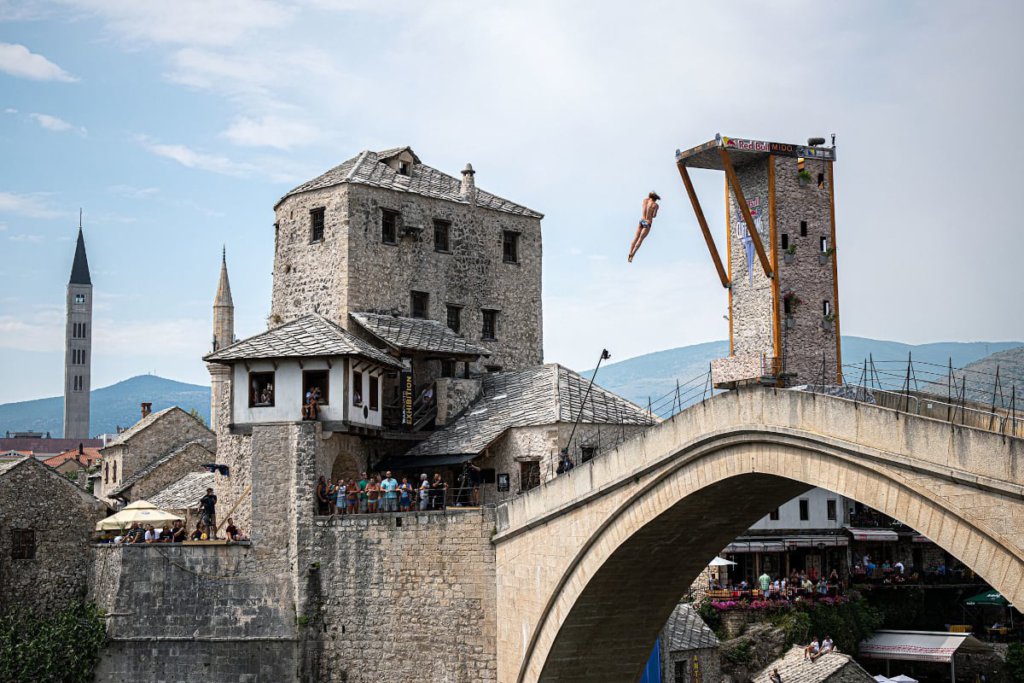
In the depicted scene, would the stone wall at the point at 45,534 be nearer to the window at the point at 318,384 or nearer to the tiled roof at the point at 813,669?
the window at the point at 318,384

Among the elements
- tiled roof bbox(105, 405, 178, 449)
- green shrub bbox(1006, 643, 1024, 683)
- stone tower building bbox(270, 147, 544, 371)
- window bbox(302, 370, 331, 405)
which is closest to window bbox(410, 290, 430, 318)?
stone tower building bbox(270, 147, 544, 371)

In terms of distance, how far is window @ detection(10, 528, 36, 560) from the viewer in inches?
1367

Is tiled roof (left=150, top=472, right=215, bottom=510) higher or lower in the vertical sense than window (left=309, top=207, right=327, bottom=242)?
lower

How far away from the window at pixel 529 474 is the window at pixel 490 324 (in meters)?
8.44

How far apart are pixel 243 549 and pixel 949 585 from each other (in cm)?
3781

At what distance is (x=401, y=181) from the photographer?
4278 cm

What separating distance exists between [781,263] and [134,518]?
19961 mm

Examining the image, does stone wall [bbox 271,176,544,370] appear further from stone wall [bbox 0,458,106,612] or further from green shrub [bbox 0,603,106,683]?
green shrub [bbox 0,603,106,683]

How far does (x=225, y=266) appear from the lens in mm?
79625

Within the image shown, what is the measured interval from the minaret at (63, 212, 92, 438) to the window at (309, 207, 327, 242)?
119 metres

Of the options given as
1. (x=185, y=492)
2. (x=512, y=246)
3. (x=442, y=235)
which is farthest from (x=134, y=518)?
(x=512, y=246)

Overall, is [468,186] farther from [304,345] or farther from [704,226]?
[704,226]

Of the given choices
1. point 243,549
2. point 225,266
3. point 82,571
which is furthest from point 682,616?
point 225,266

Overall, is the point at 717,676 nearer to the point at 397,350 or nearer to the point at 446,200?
the point at 397,350
